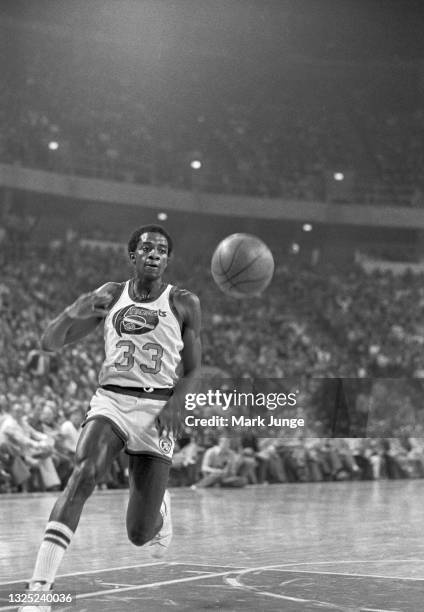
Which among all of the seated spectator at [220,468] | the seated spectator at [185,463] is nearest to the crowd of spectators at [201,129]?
the seated spectator at [185,463]

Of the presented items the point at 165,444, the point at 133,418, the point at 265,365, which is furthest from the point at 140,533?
the point at 265,365

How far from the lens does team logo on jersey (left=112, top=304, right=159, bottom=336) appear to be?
224 inches

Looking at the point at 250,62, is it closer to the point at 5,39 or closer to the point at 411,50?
the point at 411,50

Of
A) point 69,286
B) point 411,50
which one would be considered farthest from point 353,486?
point 411,50

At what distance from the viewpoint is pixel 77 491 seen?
5094 mm

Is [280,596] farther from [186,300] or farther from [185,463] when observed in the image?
[185,463]

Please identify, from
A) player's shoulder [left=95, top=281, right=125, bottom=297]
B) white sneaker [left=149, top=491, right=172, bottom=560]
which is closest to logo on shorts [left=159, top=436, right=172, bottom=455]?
white sneaker [left=149, top=491, right=172, bottom=560]

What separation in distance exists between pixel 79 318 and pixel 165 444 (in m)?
0.87

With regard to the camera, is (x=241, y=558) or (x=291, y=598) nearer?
(x=291, y=598)

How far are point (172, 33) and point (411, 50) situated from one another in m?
9.64

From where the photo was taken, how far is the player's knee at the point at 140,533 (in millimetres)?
5641

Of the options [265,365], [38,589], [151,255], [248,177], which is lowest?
[38,589]

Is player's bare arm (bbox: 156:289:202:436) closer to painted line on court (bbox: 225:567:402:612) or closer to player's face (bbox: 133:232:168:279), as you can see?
player's face (bbox: 133:232:168:279)

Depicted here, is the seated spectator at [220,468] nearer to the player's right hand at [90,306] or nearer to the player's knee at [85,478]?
the player's right hand at [90,306]
